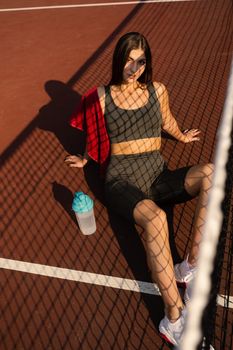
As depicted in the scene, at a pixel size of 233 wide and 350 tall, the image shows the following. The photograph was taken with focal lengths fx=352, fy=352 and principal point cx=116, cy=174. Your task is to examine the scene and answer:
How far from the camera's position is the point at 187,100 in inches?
202

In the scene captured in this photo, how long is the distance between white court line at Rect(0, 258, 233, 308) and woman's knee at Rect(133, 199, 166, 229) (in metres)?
0.64

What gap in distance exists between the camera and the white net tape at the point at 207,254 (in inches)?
53.8

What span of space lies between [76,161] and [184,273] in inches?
71.4

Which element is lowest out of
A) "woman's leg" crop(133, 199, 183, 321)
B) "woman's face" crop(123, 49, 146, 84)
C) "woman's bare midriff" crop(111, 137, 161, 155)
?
"woman's leg" crop(133, 199, 183, 321)

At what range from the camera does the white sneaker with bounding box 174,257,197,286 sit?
2873 millimetres

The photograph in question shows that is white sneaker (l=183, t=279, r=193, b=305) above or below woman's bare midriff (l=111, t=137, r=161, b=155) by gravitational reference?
below

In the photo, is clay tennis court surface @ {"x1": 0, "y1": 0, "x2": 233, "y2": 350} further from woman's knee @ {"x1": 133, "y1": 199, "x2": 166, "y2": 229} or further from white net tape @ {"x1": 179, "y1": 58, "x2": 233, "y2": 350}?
white net tape @ {"x1": 179, "y1": 58, "x2": 233, "y2": 350}

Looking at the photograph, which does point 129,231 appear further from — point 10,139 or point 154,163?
point 10,139

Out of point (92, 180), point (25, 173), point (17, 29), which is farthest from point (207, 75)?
point (17, 29)

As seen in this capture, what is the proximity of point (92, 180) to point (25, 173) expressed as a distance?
0.87 m

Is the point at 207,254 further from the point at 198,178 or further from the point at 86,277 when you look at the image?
the point at 86,277

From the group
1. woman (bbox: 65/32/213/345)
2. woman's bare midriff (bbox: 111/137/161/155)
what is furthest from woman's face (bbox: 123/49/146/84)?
woman's bare midriff (bbox: 111/137/161/155)

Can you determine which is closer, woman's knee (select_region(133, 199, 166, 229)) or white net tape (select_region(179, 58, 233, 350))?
white net tape (select_region(179, 58, 233, 350))

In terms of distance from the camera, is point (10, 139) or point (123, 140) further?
point (10, 139)
